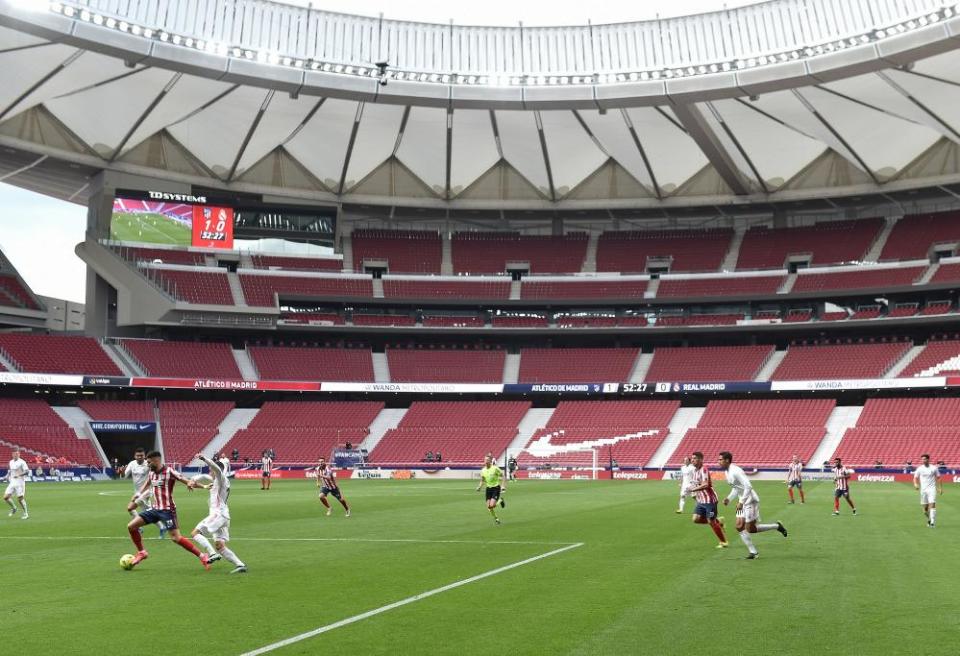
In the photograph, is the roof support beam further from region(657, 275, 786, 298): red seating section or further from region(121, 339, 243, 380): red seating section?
region(121, 339, 243, 380): red seating section

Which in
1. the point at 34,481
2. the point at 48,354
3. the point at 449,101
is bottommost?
the point at 34,481

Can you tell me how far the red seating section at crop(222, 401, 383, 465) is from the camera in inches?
2510

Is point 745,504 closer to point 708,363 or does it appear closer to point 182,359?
point 708,363

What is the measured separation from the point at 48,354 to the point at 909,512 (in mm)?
55303

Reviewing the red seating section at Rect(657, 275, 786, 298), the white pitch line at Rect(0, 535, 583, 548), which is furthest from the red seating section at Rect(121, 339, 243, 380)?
the white pitch line at Rect(0, 535, 583, 548)

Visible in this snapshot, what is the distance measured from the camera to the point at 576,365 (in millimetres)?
71750

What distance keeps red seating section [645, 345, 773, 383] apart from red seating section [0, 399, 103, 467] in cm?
3976

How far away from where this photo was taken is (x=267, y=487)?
4469 cm

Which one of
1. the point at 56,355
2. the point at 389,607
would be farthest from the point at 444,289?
the point at 389,607

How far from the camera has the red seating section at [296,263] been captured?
73625 mm

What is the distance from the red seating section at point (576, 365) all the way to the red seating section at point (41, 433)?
31.4 metres

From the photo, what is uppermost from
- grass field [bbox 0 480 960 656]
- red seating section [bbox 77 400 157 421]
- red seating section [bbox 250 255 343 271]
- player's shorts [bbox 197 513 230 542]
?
red seating section [bbox 250 255 343 271]

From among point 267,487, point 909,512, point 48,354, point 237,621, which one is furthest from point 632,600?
point 48,354

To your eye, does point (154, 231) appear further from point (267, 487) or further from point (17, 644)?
point (17, 644)
